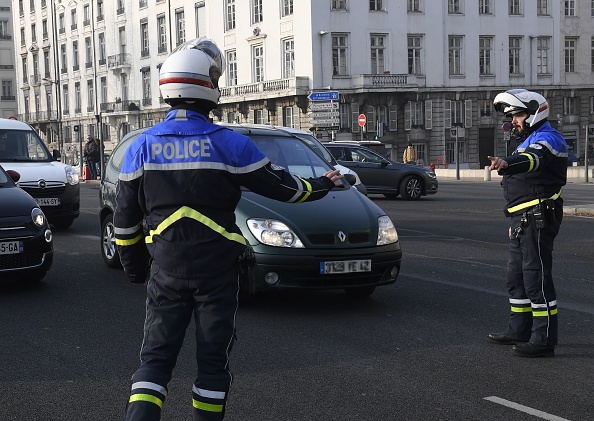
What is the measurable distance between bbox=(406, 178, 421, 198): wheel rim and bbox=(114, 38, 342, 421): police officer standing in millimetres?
20699

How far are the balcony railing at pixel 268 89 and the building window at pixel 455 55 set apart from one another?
10041 mm

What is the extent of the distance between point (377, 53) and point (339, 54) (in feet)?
8.72

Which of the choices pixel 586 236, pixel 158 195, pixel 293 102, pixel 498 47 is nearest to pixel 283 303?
pixel 158 195

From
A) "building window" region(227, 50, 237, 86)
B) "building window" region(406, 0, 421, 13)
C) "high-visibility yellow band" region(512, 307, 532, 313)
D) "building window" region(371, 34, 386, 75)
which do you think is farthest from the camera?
"building window" region(227, 50, 237, 86)

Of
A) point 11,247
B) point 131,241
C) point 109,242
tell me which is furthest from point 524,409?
point 109,242

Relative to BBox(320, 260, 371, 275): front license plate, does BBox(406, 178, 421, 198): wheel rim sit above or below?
below

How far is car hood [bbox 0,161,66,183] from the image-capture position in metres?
14.8

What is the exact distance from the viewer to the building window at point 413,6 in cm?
5731

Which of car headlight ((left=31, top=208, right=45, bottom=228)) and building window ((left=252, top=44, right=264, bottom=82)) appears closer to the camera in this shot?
car headlight ((left=31, top=208, right=45, bottom=228))

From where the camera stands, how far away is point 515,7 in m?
60.6

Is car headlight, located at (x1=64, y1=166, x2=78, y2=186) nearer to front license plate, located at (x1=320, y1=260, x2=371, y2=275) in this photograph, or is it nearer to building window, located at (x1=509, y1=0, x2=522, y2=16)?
front license plate, located at (x1=320, y1=260, x2=371, y2=275)

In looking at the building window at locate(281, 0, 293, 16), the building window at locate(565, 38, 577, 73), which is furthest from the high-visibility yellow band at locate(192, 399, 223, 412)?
the building window at locate(565, 38, 577, 73)

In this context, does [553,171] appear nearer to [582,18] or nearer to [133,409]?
[133,409]

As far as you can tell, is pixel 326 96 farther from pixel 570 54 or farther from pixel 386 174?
pixel 570 54
